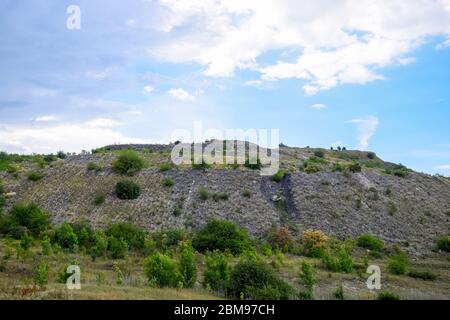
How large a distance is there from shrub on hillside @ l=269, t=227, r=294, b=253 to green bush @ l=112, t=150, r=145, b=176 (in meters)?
17.5

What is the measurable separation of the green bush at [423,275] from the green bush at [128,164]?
91.8 feet

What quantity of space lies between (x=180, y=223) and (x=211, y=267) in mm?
17330

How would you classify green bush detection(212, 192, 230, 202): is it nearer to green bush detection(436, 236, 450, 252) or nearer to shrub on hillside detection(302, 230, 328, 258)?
shrub on hillside detection(302, 230, 328, 258)

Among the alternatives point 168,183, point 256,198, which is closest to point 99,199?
point 168,183

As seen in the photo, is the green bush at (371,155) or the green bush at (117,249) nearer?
the green bush at (117,249)

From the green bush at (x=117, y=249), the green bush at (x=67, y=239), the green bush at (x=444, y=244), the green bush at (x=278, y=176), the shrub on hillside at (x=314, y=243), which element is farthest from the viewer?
the green bush at (x=278, y=176)

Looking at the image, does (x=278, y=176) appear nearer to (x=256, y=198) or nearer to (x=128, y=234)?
(x=256, y=198)

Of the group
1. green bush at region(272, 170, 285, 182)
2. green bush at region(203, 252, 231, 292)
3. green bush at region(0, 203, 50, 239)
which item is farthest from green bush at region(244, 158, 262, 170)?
green bush at region(203, 252, 231, 292)

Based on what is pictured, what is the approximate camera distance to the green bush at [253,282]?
678 inches

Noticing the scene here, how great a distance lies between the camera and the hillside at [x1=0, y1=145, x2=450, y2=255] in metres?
37.4

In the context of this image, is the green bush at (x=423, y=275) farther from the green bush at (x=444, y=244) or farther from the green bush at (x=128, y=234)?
the green bush at (x=128, y=234)

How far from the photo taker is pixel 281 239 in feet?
109

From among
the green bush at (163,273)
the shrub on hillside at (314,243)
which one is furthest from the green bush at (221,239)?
the green bush at (163,273)
